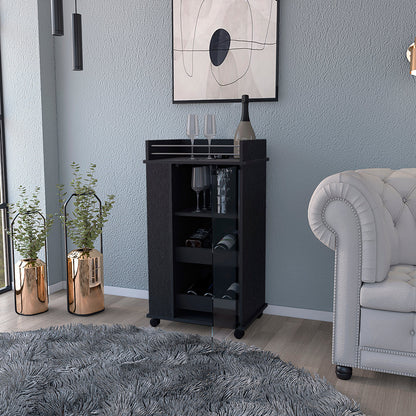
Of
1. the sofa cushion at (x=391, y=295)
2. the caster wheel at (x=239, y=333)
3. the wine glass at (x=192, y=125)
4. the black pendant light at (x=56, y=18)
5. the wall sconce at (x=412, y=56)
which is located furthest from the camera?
the wine glass at (x=192, y=125)

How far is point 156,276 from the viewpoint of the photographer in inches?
118

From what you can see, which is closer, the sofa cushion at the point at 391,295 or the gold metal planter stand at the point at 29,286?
the sofa cushion at the point at 391,295

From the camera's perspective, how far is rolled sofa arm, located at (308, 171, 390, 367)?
7.25ft

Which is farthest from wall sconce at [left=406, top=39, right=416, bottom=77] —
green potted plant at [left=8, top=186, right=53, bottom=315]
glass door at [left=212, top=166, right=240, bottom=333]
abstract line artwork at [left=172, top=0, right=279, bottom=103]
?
green potted plant at [left=8, top=186, right=53, bottom=315]

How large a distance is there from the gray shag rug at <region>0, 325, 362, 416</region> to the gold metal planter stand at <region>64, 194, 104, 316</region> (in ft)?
1.48

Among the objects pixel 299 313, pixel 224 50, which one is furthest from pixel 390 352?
pixel 224 50

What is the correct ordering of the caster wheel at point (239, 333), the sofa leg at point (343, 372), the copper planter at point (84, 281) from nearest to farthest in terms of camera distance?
the sofa leg at point (343, 372)
the caster wheel at point (239, 333)
the copper planter at point (84, 281)

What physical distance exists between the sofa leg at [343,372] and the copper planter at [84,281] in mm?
1584

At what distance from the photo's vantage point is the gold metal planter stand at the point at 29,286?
10.5ft

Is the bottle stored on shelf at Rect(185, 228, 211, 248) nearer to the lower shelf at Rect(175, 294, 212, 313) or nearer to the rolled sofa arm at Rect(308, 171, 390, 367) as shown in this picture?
the lower shelf at Rect(175, 294, 212, 313)

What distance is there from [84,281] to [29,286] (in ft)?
1.14

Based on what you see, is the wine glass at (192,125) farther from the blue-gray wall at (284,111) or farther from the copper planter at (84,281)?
the copper planter at (84,281)

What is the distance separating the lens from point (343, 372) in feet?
7.58

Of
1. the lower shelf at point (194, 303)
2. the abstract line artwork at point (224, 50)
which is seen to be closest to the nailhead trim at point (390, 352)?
the lower shelf at point (194, 303)
